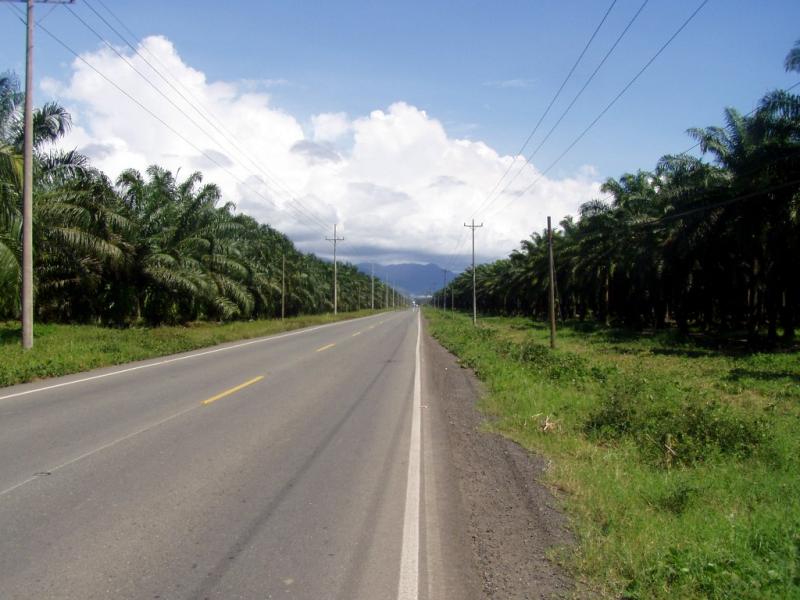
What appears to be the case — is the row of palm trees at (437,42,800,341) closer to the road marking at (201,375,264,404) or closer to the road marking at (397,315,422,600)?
the road marking at (397,315,422,600)

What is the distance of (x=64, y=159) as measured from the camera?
22.9 m

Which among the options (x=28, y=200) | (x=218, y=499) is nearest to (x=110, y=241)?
(x=28, y=200)

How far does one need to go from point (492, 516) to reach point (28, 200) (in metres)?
17.1

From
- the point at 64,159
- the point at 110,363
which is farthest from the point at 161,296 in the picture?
the point at 110,363

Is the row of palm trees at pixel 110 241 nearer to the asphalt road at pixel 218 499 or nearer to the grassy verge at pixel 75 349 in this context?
the grassy verge at pixel 75 349

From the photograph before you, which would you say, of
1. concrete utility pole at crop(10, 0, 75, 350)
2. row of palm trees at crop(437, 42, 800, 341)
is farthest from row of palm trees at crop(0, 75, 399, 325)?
row of palm trees at crop(437, 42, 800, 341)

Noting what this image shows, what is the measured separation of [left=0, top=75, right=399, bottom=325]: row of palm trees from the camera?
20.5 metres

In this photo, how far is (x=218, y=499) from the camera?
5.81m

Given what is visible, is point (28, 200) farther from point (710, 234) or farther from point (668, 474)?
point (710, 234)

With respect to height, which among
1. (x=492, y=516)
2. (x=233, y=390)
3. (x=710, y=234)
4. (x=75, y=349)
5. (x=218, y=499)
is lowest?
(x=492, y=516)

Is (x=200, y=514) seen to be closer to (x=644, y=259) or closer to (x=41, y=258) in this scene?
(x=41, y=258)

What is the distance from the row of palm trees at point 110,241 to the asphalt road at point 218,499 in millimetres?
12630

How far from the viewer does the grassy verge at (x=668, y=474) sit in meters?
4.25

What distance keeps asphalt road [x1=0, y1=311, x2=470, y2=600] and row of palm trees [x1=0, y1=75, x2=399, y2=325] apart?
12630 millimetres
